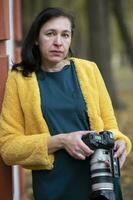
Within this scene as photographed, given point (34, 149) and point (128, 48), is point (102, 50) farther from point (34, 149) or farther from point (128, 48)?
point (34, 149)

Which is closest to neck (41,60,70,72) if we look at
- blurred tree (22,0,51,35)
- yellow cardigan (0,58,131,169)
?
yellow cardigan (0,58,131,169)

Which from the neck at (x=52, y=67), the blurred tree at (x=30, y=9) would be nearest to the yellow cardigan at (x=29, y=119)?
the neck at (x=52, y=67)

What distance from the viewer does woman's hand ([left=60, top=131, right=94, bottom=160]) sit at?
3.07 meters

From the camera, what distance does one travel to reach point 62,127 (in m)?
3.29

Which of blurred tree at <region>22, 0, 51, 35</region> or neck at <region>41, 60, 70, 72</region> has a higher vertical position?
neck at <region>41, 60, 70, 72</region>

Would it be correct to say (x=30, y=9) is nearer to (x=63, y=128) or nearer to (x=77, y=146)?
(x=63, y=128)

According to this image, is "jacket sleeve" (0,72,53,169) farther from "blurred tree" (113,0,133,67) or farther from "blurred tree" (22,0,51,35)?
"blurred tree" (22,0,51,35)

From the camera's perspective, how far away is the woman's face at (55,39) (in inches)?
132

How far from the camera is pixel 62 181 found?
10.9 feet

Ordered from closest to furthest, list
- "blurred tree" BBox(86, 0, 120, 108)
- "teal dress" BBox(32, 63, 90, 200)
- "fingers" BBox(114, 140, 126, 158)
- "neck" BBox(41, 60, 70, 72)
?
1. "fingers" BBox(114, 140, 126, 158)
2. "teal dress" BBox(32, 63, 90, 200)
3. "neck" BBox(41, 60, 70, 72)
4. "blurred tree" BBox(86, 0, 120, 108)

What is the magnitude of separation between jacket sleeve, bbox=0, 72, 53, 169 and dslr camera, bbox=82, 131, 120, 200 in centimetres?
30

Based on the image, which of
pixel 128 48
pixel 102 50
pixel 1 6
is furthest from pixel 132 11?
pixel 1 6

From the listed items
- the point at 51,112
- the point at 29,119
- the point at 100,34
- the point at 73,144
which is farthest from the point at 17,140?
the point at 100,34

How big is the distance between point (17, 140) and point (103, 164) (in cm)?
53
